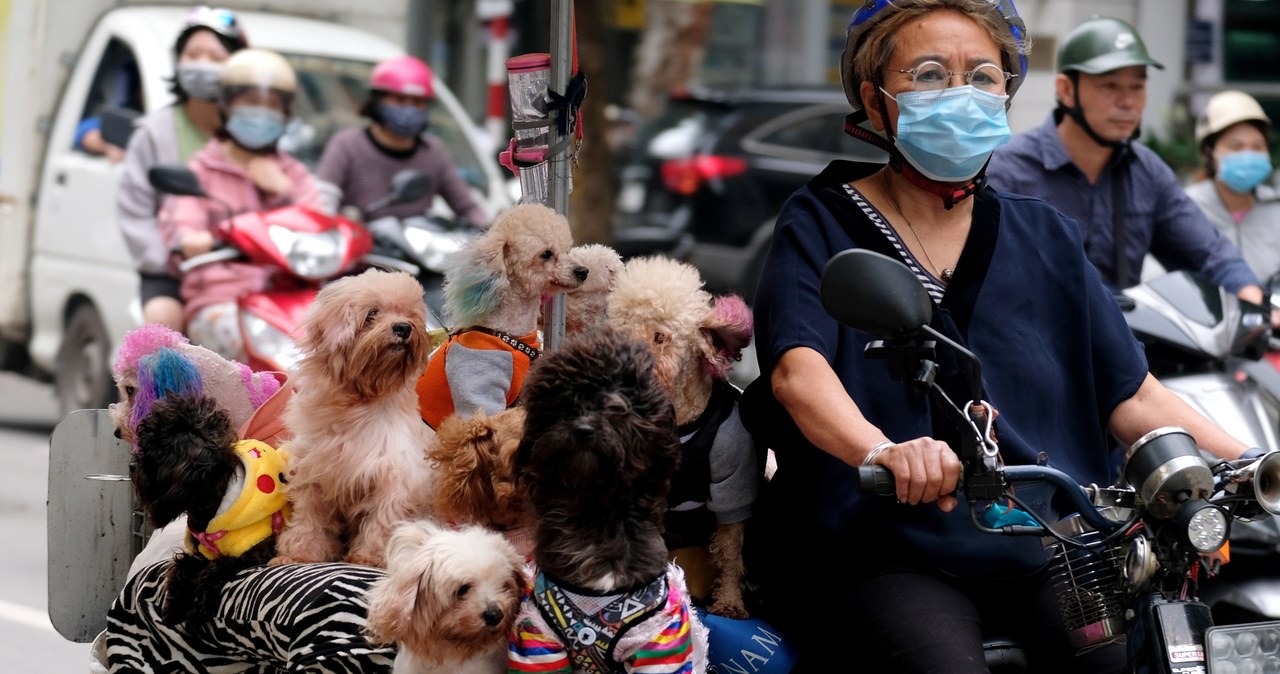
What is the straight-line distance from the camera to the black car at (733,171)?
13.0m

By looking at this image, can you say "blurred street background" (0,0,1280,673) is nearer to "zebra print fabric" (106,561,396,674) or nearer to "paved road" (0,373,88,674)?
"paved road" (0,373,88,674)

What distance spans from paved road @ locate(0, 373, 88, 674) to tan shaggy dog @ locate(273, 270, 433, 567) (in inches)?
91.4

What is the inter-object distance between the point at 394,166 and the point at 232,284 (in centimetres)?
135

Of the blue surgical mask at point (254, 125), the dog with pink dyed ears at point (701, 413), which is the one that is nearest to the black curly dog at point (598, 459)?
the dog with pink dyed ears at point (701, 413)

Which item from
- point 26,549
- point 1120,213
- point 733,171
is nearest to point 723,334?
point 1120,213

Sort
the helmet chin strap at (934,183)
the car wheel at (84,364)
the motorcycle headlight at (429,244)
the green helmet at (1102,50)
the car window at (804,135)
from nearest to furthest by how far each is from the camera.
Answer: the helmet chin strap at (934,183)
the green helmet at (1102,50)
the motorcycle headlight at (429,244)
the car wheel at (84,364)
the car window at (804,135)

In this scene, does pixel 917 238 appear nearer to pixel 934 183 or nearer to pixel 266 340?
pixel 934 183

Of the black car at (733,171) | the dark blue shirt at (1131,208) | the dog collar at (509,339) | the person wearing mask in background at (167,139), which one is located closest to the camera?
the dog collar at (509,339)

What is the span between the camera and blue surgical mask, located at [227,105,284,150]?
24.3 ft

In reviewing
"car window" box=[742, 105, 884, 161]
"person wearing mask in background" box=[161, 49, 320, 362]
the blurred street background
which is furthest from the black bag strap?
"car window" box=[742, 105, 884, 161]

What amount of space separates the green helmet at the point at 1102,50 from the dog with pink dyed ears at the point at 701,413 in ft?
8.98

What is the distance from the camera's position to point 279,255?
6.82m

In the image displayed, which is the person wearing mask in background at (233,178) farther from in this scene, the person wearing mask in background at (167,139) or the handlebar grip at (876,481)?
the handlebar grip at (876,481)

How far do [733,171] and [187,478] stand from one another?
1033cm
